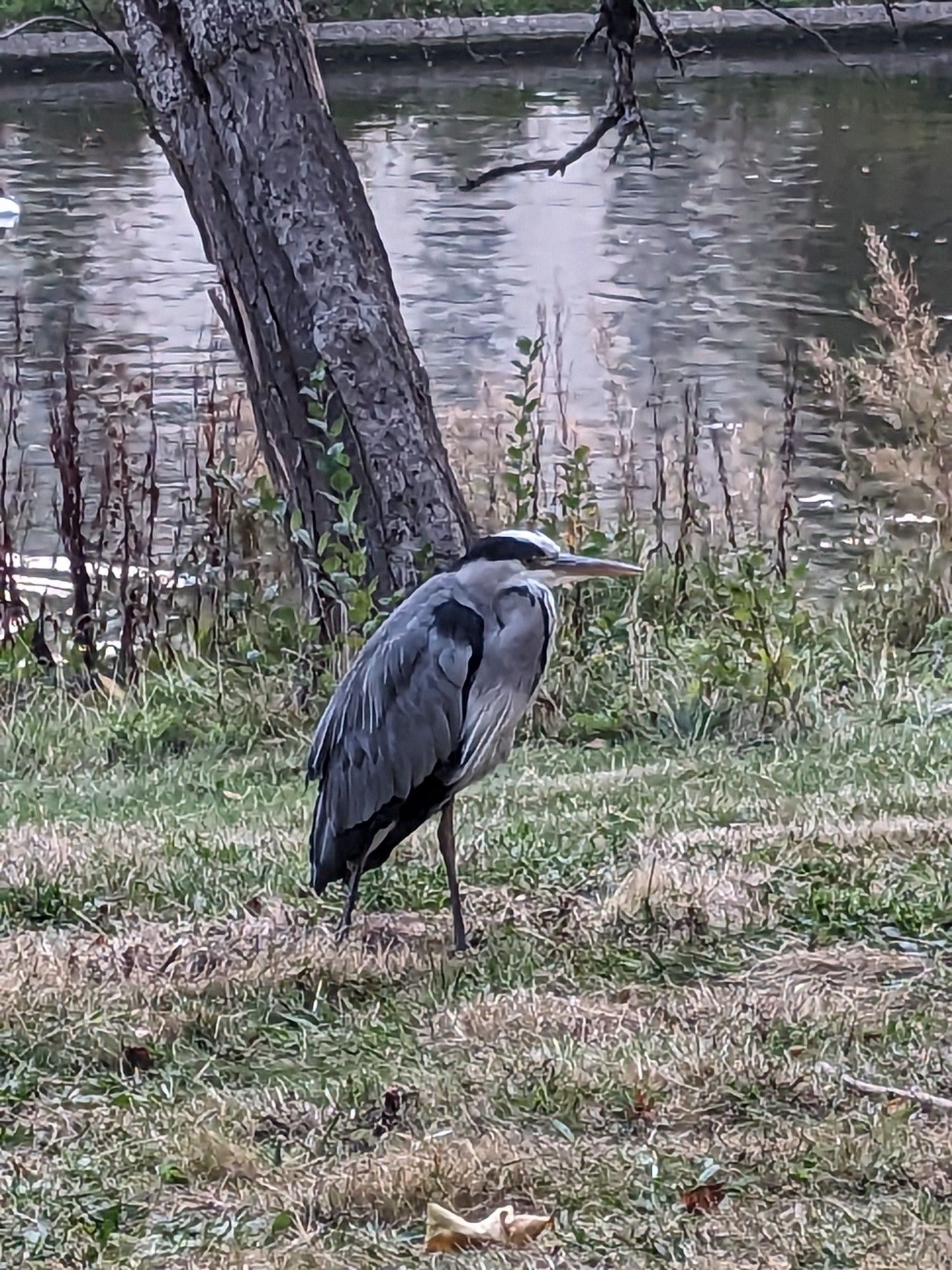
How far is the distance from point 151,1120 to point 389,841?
3.33 ft

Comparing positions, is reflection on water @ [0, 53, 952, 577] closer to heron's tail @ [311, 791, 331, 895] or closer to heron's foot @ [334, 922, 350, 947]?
heron's tail @ [311, 791, 331, 895]

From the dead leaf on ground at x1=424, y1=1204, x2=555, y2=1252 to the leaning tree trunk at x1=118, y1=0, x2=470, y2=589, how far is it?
379 centimetres

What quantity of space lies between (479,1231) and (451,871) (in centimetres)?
125

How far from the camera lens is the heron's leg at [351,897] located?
4188 mm

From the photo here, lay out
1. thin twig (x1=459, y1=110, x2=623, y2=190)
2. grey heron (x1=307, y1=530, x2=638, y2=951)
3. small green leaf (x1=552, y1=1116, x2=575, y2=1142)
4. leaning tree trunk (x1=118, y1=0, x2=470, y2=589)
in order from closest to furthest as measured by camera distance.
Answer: small green leaf (x1=552, y1=1116, x2=575, y2=1142)
grey heron (x1=307, y1=530, x2=638, y2=951)
thin twig (x1=459, y1=110, x2=623, y2=190)
leaning tree trunk (x1=118, y1=0, x2=470, y2=589)

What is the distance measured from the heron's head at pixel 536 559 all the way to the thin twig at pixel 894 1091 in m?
1.16

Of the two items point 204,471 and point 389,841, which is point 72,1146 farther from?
point 204,471

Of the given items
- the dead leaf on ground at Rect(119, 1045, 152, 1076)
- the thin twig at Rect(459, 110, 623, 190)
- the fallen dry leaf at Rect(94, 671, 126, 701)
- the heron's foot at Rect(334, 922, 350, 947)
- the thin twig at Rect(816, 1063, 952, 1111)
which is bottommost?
the fallen dry leaf at Rect(94, 671, 126, 701)

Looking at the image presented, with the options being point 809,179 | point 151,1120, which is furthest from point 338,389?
point 809,179

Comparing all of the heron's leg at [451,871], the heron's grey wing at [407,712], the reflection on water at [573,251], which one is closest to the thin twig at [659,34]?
the reflection on water at [573,251]

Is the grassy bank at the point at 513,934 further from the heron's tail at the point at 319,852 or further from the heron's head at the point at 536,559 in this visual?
the heron's head at the point at 536,559

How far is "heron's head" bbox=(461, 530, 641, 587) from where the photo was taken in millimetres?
4148

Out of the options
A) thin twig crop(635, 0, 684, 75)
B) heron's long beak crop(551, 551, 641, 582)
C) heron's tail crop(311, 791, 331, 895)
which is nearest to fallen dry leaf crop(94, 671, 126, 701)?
heron's tail crop(311, 791, 331, 895)

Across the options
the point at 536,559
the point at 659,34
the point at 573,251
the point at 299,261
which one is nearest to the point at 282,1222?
the point at 536,559
